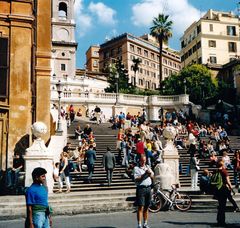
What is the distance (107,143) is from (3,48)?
9.88 m

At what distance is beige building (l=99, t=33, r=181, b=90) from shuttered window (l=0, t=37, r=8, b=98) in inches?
3205

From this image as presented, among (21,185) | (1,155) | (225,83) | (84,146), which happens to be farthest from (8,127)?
(225,83)

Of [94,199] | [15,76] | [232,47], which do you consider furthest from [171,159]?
[232,47]

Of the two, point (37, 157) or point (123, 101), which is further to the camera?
point (123, 101)

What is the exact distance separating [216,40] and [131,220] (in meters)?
69.7

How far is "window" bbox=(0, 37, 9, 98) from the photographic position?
18.0m

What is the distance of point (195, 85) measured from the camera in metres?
63.4

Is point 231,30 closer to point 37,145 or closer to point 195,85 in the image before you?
point 195,85

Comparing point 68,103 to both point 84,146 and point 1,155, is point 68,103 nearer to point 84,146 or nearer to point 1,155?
point 84,146

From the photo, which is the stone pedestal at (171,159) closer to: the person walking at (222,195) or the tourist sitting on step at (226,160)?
the tourist sitting on step at (226,160)

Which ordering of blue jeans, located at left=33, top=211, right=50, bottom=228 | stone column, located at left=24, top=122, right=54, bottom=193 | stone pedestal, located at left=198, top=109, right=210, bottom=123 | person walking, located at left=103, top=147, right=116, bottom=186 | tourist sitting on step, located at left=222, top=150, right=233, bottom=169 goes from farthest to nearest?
stone pedestal, located at left=198, top=109, right=210, bottom=123, tourist sitting on step, located at left=222, top=150, right=233, bottom=169, person walking, located at left=103, top=147, right=116, bottom=186, stone column, located at left=24, top=122, right=54, bottom=193, blue jeans, located at left=33, top=211, right=50, bottom=228

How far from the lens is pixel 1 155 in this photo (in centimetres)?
1762

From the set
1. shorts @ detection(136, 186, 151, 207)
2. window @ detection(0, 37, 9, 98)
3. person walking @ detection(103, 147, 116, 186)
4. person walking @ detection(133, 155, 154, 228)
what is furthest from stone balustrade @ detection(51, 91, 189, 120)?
shorts @ detection(136, 186, 151, 207)

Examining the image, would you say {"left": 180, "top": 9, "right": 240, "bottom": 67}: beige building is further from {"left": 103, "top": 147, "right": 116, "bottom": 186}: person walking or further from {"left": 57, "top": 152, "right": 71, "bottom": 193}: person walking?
{"left": 57, "top": 152, "right": 71, "bottom": 193}: person walking
